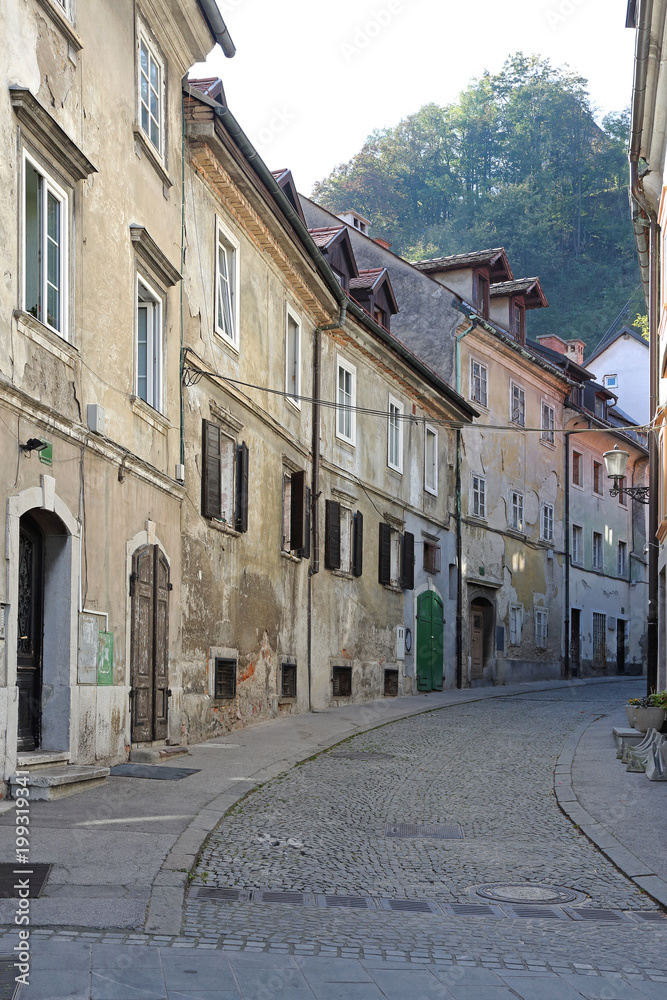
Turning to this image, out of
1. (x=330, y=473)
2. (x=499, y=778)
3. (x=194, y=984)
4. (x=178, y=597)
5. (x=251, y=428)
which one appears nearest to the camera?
(x=194, y=984)

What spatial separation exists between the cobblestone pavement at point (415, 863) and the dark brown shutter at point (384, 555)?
9568 millimetres

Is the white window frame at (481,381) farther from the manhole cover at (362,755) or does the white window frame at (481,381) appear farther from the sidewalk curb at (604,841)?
the sidewalk curb at (604,841)

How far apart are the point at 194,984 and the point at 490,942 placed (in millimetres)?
1779

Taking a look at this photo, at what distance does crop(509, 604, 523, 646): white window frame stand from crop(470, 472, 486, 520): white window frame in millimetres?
3260

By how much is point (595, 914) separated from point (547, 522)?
2889 centimetres

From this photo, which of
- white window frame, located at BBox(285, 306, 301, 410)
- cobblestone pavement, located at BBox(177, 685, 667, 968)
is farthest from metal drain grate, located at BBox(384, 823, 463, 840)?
white window frame, located at BBox(285, 306, 301, 410)

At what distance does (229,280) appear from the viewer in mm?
16062

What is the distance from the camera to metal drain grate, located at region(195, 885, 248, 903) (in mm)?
6496

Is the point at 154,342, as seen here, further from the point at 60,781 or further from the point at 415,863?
the point at 415,863

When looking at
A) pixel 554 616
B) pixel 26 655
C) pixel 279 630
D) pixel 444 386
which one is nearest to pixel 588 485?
pixel 554 616

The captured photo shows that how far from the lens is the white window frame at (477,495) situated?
29.7 meters

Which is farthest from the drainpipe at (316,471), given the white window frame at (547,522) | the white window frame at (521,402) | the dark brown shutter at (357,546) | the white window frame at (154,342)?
the white window frame at (547,522)

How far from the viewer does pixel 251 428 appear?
1670cm

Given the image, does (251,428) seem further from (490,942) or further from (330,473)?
(490,942)
